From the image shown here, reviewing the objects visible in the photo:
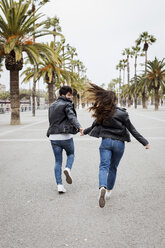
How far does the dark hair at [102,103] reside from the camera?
3570 millimetres

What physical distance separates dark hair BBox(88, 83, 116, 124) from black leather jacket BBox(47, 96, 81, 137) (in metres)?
0.52

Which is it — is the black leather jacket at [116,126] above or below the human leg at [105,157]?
above

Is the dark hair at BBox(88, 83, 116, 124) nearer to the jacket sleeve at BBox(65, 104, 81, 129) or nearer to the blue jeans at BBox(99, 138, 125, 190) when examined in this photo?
the blue jeans at BBox(99, 138, 125, 190)

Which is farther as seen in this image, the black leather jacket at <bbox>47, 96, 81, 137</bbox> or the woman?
the black leather jacket at <bbox>47, 96, 81, 137</bbox>

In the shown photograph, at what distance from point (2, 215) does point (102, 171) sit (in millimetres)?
1324

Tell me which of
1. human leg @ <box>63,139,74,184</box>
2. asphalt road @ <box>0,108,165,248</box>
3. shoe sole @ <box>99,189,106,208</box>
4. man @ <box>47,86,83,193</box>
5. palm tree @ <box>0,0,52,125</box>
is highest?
palm tree @ <box>0,0,52,125</box>

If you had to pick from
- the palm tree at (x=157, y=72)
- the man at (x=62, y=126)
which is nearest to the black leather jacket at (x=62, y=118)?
the man at (x=62, y=126)

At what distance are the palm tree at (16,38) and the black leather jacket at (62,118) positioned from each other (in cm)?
1228

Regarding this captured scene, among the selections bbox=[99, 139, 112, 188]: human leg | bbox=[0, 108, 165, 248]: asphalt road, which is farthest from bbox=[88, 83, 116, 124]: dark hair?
bbox=[0, 108, 165, 248]: asphalt road

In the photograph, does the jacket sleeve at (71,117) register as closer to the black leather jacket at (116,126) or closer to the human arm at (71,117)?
the human arm at (71,117)

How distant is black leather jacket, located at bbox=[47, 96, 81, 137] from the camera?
4238 mm

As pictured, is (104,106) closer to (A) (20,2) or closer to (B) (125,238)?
(B) (125,238)

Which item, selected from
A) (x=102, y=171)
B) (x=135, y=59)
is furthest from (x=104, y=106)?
(x=135, y=59)

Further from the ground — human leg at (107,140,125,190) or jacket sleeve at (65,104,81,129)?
jacket sleeve at (65,104,81,129)
